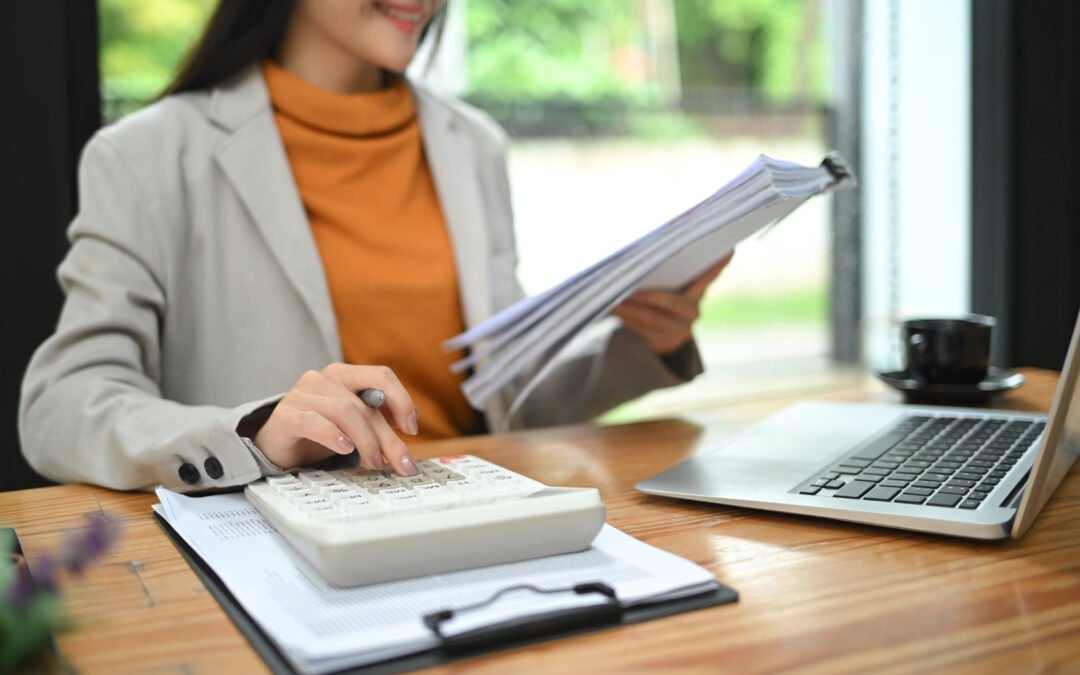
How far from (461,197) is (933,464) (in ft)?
2.57

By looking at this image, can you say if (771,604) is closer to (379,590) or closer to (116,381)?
(379,590)

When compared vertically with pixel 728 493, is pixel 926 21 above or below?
above

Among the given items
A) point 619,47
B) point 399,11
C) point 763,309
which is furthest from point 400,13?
point 763,309

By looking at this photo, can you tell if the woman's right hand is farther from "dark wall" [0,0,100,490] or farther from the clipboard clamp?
"dark wall" [0,0,100,490]

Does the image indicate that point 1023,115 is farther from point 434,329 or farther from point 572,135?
point 434,329

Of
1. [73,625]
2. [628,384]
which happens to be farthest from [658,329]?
[73,625]

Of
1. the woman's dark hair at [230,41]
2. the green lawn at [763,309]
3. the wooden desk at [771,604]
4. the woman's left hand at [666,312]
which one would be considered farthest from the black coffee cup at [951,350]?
the green lawn at [763,309]

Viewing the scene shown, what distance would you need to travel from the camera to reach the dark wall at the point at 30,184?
52.2 inches

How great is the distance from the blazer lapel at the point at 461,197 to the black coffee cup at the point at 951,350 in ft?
1.75

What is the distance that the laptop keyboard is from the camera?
0.67 m

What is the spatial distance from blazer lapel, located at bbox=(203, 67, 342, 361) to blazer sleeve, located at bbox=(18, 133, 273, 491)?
117 mm

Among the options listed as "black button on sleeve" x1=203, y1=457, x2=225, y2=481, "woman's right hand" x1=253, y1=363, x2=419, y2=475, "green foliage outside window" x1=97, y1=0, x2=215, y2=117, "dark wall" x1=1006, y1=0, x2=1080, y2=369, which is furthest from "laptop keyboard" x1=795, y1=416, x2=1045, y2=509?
"green foliage outside window" x1=97, y1=0, x2=215, y2=117

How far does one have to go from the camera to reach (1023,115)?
82.6 inches

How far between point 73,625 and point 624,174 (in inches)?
88.2
